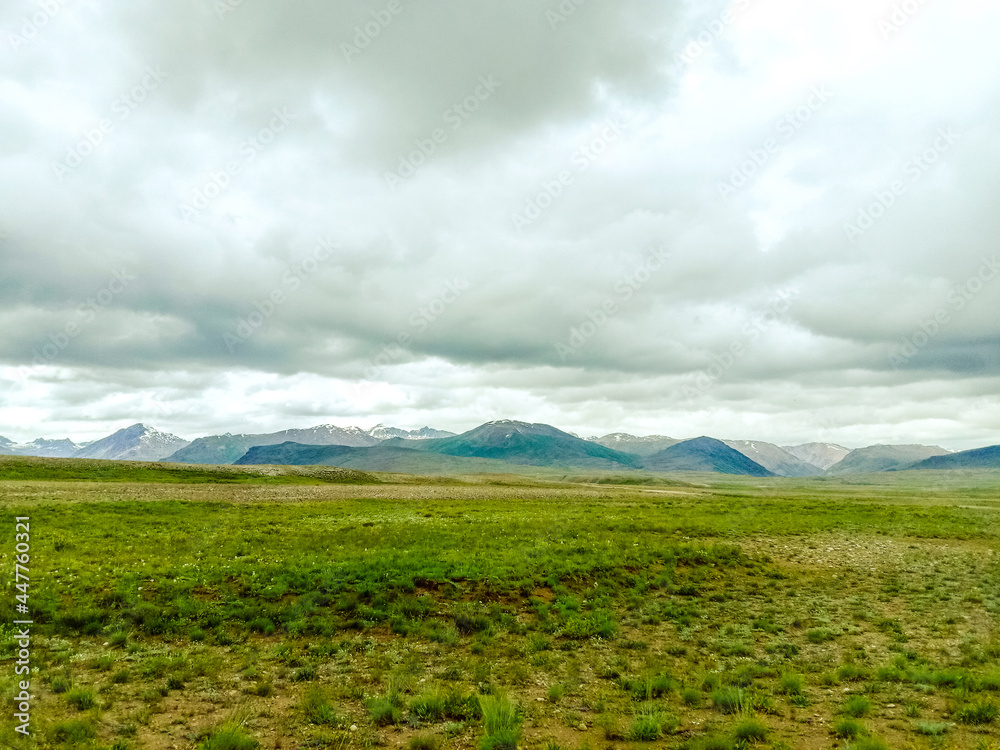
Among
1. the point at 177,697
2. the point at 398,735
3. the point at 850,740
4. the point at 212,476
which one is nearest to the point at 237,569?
the point at 177,697

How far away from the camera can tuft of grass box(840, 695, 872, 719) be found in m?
12.2

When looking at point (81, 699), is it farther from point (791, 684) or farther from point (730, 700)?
point (791, 684)

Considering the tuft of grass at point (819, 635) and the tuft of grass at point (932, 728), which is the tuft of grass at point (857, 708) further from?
the tuft of grass at point (819, 635)

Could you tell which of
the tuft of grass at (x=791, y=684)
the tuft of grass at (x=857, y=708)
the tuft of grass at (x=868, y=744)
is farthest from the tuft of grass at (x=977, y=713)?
the tuft of grass at (x=791, y=684)

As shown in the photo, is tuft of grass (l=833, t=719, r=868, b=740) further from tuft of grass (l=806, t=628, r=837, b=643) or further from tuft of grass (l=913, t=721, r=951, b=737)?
tuft of grass (l=806, t=628, r=837, b=643)

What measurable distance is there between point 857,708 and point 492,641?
10.4m

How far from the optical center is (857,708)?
12.3 metres

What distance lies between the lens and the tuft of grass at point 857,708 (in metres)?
12.2

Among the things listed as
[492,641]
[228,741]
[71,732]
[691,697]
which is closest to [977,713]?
[691,697]

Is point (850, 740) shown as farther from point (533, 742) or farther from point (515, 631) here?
point (515, 631)

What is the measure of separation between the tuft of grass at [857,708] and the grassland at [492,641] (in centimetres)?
5

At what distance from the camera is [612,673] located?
49.9 feet

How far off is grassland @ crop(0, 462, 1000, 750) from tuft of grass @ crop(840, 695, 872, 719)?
0.15 feet

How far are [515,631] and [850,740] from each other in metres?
10.7
